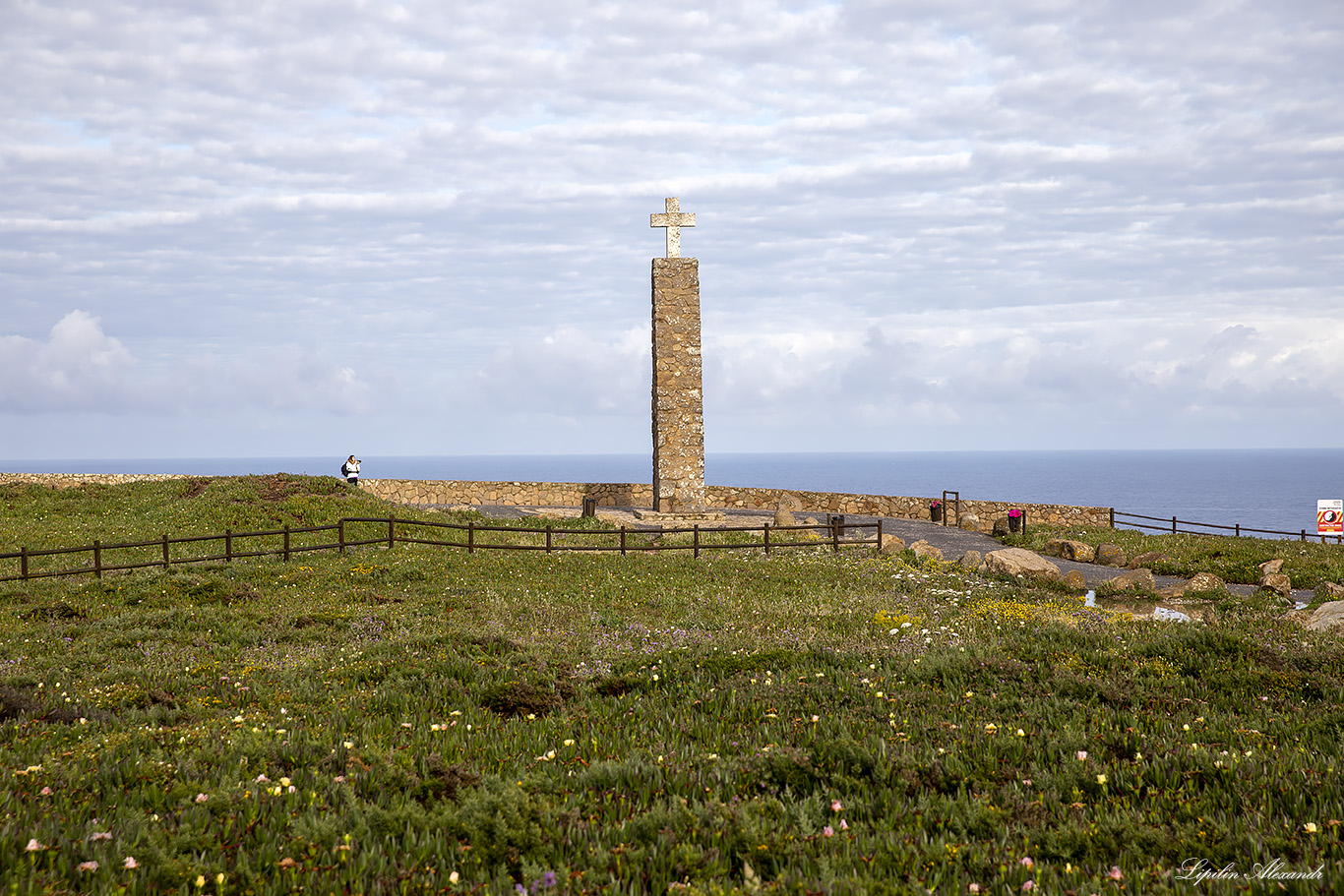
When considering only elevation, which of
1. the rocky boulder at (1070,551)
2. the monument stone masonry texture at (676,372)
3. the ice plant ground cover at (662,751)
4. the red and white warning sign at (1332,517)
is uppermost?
the monument stone masonry texture at (676,372)

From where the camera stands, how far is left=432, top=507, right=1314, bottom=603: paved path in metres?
22.7

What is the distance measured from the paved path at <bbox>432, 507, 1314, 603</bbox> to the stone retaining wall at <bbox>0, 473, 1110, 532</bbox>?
0.96 metres

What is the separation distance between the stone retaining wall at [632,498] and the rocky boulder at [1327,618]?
856 inches

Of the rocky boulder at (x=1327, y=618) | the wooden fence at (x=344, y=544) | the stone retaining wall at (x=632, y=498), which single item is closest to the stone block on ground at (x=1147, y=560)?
the wooden fence at (x=344, y=544)

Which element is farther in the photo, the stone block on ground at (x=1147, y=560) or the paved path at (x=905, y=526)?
the paved path at (x=905, y=526)

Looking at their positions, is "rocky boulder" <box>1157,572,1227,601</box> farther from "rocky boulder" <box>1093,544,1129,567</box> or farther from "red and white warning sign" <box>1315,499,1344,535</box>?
"red and white warning sign" <box>1315,499,1344,535</box>

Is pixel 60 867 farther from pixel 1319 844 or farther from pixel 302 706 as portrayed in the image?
pixel 1319 844

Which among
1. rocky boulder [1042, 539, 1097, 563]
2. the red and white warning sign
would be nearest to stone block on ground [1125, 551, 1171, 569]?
rocky boulder [1042, 539, 1097, 563]

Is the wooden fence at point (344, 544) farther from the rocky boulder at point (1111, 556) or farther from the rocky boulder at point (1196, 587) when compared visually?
the rocky boulder at point (1111, 556)

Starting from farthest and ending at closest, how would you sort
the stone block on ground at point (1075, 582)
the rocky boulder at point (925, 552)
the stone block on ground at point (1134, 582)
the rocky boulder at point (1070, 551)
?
the rocky boulder at point (1070, 551)
the rocky boulder at point (925, 552)
the stone block on ground at point (1075, 582)
the stone block on ground at point (1134, 582)

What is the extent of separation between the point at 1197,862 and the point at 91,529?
2809cm

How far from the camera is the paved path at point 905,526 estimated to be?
22709mm

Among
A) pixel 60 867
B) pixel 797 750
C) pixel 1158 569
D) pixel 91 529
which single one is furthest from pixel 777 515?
pixel 60 867

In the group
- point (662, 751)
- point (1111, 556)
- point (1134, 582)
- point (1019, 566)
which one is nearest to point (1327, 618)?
point (1134, 582)
